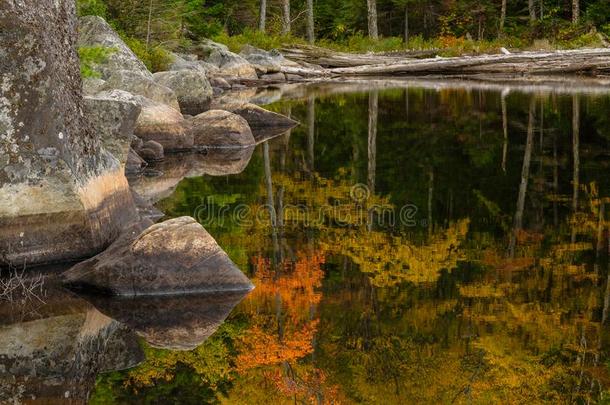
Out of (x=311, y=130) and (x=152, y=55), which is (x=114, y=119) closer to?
(x=311, y=130)

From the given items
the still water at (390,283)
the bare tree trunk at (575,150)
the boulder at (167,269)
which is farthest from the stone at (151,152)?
the boulder at (167,269)

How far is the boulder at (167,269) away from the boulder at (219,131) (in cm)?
932

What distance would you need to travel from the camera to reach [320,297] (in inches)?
295

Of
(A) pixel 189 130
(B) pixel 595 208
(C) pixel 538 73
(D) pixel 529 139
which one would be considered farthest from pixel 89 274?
(C) pixel 538 73

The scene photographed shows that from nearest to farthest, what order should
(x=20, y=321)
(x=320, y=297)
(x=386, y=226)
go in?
(x=20, y=321), (x=320, y=297), (x=386, y=226)

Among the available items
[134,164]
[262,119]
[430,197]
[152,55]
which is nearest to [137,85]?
[262,119]

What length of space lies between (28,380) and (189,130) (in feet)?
37.1

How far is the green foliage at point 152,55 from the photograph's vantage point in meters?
27.1

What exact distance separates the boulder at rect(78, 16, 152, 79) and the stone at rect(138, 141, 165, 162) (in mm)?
3111

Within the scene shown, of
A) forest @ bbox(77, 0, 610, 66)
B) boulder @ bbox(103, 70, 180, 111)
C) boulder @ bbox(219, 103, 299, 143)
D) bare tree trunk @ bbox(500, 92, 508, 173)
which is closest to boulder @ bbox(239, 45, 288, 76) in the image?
forest @ bbox(77, 0, 610, 66)

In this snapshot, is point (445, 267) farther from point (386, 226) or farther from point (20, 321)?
point (20, 321)

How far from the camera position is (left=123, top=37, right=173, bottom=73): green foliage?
89.0 ft

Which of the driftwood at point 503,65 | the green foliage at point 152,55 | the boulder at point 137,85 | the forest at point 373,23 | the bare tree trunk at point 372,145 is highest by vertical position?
the forest at point 373,23

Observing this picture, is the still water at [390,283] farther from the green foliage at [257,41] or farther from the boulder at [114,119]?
the green foliage at [257,41]
